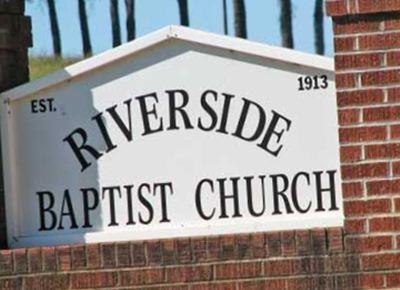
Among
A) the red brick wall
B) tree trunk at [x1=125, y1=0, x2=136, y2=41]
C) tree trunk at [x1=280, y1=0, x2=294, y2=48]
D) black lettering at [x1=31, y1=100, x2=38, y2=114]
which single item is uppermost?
tree trunk at [x1=125, y1=0, x2=136, y2=41]

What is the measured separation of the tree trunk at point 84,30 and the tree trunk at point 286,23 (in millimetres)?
10276

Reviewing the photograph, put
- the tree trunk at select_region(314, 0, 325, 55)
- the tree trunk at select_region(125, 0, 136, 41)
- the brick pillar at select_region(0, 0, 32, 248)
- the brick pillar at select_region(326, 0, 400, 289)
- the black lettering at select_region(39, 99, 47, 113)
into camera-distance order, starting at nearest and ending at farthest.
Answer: the brick pillar at select_region(326, 0, 400, 289) < the black lettering at select_region(39, 99, 47, 113) < the brick pillar at select_region(0, 0, 32, 248) < the tree trunk at select_region(314, 0, 325, 55) < the tree trunk at select_region(125, 0, 136, 41)

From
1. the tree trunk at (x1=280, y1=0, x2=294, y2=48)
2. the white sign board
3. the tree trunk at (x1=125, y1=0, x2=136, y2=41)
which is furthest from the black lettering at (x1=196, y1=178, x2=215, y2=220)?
the tree trunk at (x1=125, y1=0, x2=136, y2=41)

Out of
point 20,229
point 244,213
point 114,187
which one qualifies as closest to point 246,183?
point 244,213

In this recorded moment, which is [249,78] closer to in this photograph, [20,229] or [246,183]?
[246,183]

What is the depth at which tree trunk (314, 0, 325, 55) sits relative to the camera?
4309 centimetres

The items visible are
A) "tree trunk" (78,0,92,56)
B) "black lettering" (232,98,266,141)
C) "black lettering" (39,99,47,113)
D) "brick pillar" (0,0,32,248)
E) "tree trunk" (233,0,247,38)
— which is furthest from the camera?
"tree trunk" (78,0,92,56)

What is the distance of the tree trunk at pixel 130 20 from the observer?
4380 cm

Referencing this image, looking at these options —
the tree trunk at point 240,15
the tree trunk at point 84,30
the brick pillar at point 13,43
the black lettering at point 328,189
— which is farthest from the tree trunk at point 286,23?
the black lettering at point 328,189

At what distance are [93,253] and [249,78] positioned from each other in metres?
1.36

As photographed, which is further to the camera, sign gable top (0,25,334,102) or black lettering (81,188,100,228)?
black lettering (81,188,100,228)

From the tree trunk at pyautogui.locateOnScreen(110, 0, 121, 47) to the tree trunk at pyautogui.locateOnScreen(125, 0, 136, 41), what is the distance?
0.53 metres

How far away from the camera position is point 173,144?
8641 mm

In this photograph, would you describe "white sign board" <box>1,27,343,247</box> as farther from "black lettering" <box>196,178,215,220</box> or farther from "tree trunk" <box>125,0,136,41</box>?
"tree trunk" <box>125,0,136,41</box>
